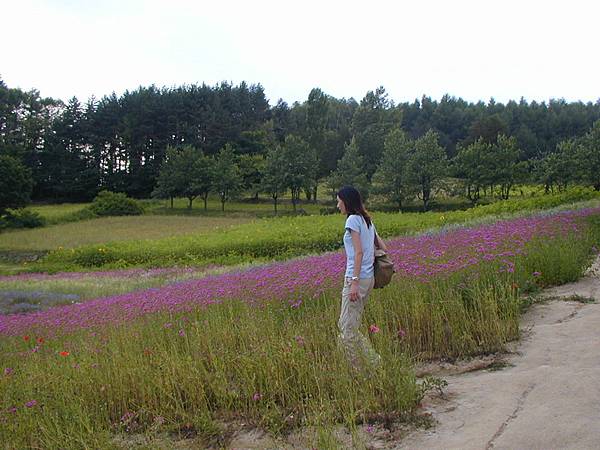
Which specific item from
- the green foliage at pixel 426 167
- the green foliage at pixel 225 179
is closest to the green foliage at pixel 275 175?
the green foliage at pixel 225 179

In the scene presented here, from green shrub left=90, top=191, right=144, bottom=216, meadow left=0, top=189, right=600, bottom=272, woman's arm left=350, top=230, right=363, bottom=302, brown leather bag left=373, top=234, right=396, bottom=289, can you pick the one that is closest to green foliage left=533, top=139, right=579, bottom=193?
meadow left=0, top=189, right=600, bottom=272

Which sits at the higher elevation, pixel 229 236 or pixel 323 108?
pixel 323 108

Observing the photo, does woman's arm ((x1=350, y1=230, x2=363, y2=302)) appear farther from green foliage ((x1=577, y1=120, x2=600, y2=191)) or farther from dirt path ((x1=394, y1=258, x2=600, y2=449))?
green foliage ((x1=577, y1=120, x2=600, y2=191))

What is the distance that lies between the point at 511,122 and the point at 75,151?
238 feet

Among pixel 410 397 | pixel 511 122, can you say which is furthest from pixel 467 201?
pixel 410 397

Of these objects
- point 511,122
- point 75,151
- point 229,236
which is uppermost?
point 511,122

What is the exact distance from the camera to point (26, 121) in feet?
250

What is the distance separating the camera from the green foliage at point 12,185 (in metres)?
48.7

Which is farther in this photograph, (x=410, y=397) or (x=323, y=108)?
(x=323, y=108)

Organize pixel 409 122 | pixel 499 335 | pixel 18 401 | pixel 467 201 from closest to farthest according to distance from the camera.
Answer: pixel 18 401, pixel 499 335, pixel 467 201, pixel 409 122

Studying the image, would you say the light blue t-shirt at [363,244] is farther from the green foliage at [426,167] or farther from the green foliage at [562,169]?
the green foliage at [562,169]

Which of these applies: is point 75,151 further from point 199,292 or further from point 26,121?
point 199,292

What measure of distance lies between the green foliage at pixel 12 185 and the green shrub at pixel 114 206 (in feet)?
22.7

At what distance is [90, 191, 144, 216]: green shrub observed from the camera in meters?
55.7
